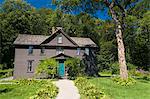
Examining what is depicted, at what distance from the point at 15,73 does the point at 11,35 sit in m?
24.0

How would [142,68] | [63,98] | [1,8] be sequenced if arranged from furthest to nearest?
[1,8] → [142,68] → [63,98]

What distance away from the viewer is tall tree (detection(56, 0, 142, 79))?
27688 millimetres

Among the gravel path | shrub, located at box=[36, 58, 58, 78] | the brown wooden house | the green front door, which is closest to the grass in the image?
the gravel path

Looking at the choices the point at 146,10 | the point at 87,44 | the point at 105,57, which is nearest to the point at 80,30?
the point at 105,57

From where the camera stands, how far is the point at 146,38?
52.9 meters

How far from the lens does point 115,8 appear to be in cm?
3106

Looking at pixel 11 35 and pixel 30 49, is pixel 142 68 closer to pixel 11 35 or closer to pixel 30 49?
pixel 30 49

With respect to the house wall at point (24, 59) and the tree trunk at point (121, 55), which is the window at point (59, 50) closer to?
the house wall at point (24, 59)

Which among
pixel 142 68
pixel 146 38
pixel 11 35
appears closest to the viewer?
pixel 146 38

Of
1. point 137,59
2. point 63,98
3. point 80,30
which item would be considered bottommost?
point 63,98

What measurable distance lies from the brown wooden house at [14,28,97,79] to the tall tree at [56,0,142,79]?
1168cm

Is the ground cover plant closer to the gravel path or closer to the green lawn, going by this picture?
the gravel path

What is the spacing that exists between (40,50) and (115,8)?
52.4 ft

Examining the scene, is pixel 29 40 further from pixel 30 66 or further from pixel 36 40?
pixel 30 66
